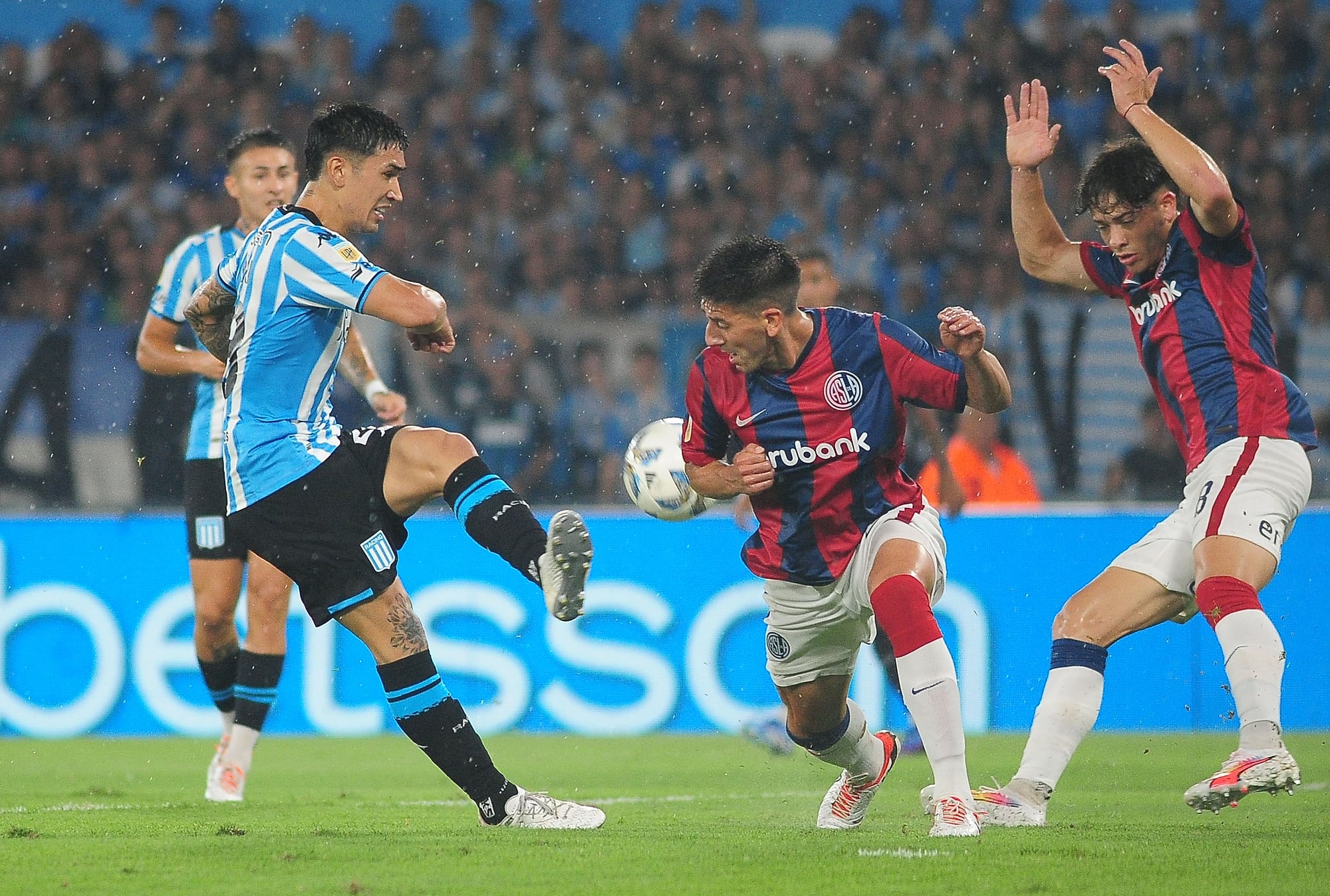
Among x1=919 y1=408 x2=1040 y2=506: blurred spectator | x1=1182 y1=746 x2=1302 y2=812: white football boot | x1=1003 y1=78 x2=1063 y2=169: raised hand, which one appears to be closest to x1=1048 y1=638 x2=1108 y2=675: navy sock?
x1=1182 y1=746 x2=1302 y2=812: white football boot

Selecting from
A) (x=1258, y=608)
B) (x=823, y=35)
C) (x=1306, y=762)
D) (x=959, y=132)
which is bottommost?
(x=1306, y=762)

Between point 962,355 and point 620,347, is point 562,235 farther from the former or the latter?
point 962,355

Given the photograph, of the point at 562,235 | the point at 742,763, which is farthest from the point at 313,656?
the point at 562,235

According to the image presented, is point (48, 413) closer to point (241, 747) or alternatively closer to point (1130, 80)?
point (241, 747)

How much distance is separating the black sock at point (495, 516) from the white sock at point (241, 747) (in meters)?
1.93

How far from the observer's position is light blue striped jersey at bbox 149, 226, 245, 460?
238 inches

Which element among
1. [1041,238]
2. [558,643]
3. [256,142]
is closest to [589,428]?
[558,643]

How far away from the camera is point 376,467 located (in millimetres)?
4262

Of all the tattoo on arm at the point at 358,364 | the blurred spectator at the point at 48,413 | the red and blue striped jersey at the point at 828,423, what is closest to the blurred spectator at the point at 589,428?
the blurred spectator at the point at 48,413

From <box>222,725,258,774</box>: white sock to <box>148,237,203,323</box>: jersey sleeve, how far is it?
1677 mm

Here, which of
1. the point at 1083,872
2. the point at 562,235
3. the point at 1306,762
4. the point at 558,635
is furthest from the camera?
the point at 562,235

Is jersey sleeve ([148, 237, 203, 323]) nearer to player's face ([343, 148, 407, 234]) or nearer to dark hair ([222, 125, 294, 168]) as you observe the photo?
dark hair ([222, 125, 294, 168])

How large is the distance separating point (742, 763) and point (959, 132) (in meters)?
6.31

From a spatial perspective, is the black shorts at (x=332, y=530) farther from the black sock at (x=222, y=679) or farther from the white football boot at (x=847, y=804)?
the black sock at (x=222, y=679)
